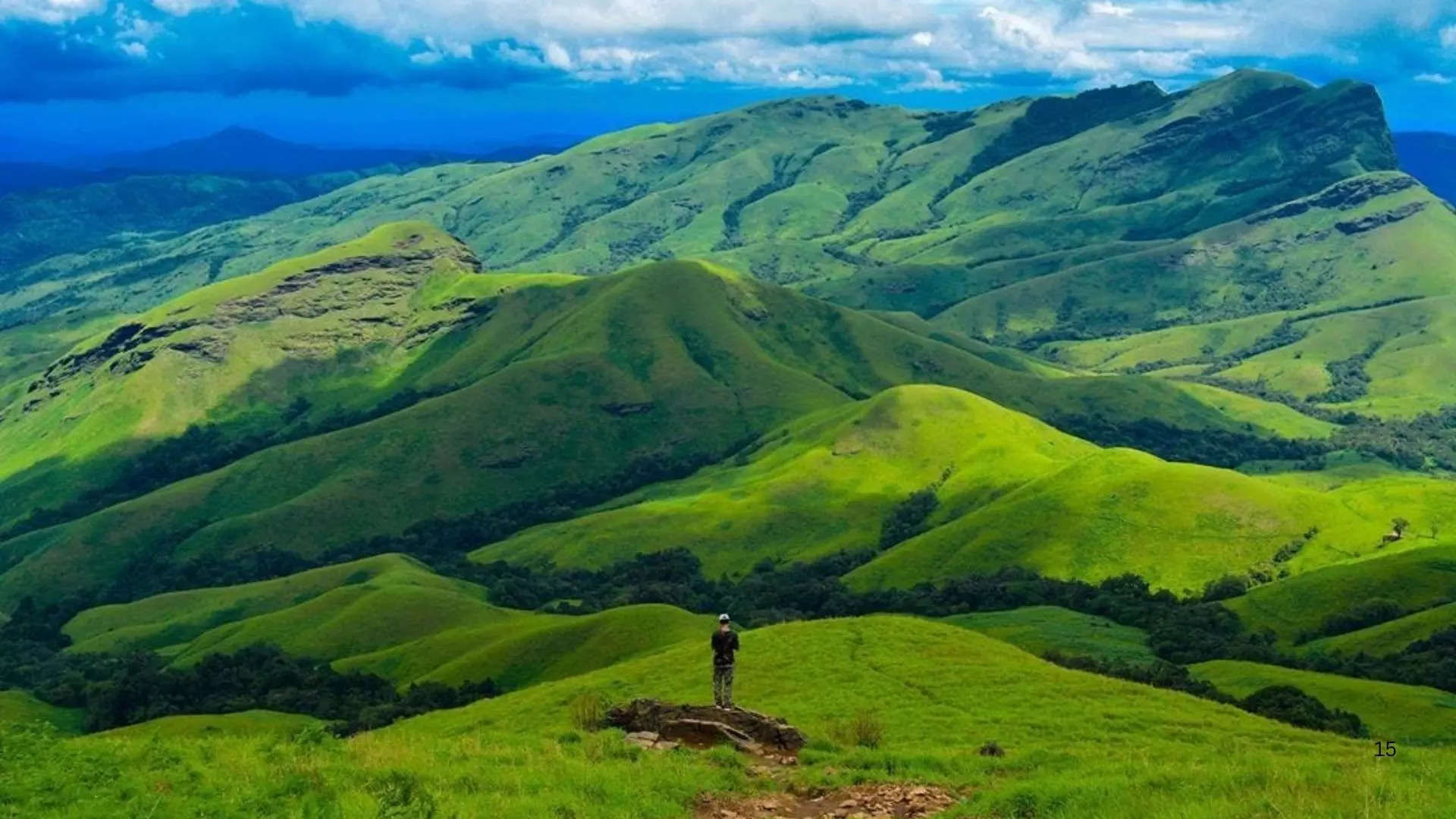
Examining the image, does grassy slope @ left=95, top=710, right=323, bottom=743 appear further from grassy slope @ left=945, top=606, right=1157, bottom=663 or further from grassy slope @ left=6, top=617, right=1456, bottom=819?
grassy slope @ left=945, top=606, right=1157, bottom=663

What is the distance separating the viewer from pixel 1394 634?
17838cm

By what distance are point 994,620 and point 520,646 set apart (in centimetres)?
7203

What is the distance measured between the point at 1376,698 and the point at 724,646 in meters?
86.9

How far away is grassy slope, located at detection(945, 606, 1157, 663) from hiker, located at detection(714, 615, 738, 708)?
88.4 meters

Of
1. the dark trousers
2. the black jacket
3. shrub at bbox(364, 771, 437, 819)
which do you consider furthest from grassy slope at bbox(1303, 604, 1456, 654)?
shrub at bbox(364, 771, 437, 819)

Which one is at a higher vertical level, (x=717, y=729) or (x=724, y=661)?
(x=724, y=661)

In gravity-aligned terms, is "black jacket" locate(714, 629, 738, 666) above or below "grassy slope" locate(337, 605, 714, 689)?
above

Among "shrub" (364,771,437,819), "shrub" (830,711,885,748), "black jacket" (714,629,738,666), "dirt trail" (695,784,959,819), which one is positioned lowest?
"shrub" (830,711,885,748)

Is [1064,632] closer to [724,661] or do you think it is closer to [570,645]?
[570,645]

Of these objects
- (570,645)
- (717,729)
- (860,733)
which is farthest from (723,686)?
(570,645)

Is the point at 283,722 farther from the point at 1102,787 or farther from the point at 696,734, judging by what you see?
the point at 1102,787

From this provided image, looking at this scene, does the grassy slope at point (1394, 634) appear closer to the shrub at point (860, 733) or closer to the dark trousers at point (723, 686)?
the shrub at point (860, 733)

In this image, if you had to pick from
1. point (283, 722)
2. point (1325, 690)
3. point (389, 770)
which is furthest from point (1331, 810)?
point (283, 722)

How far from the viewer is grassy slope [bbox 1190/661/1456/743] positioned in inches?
4144
